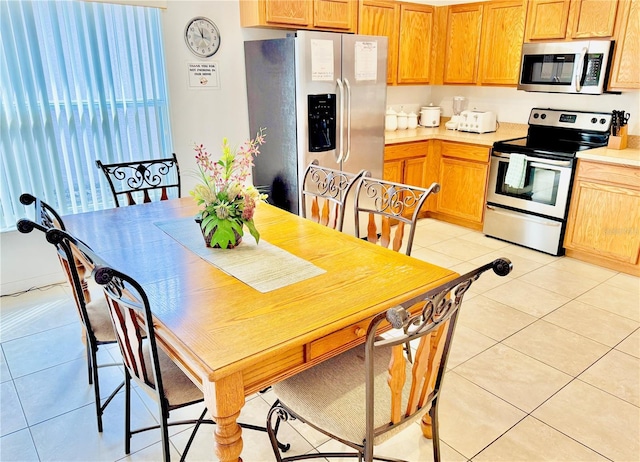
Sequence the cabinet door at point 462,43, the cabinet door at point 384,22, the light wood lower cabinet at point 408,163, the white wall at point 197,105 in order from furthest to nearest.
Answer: the cabinet door at point 462,43 < the light wood lower cabinet at point 408,163 < the cabinet door at point 384,22 < the white wall at point 197,105

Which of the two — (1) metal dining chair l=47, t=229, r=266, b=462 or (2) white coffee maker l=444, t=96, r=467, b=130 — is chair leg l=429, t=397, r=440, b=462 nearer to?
(1) metal dining chair l=47, t=229, r=266, b=462

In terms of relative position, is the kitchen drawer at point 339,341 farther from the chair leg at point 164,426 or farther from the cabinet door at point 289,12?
the cabinet door at point 289,12

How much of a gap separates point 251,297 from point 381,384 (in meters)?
0.52

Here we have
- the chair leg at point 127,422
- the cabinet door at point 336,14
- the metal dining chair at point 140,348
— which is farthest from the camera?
the cabinet door at point 336,14

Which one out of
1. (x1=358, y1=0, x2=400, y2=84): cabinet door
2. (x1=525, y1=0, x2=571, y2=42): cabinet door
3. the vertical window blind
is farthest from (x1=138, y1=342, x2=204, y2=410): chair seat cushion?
(x1=525, y1=0, x2=571, y2=42): cabinet door

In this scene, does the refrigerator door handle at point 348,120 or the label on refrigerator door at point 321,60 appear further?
the refrigerator door handle at point 348,120

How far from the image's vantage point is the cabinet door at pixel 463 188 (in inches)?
168

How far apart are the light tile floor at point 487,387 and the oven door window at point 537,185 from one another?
786 mm

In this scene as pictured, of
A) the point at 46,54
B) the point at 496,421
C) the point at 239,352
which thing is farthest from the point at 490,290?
the point at 46,54

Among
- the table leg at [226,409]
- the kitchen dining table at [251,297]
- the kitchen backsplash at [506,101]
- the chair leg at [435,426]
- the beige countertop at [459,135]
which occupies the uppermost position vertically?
the kitchen backsplash at [506,101]

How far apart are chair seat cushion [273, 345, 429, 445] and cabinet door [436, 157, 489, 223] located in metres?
3.03

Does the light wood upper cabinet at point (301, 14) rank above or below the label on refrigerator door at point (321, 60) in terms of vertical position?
above

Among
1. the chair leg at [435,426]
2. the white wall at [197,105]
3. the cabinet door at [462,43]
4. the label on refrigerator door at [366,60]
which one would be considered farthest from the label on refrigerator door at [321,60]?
the chair leg at [435,426]

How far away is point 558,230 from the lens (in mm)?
3750
